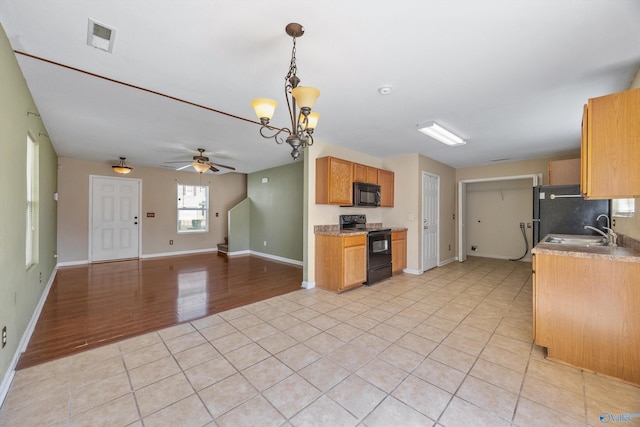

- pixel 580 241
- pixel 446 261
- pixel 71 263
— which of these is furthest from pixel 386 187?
pixel 71 263

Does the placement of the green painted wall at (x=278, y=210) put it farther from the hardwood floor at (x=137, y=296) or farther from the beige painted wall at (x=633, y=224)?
the beige painted wall at (x=633, y=224)

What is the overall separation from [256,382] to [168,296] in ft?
8.43

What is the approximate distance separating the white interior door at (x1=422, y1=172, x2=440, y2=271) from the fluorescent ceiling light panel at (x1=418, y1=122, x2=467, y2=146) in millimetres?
1154

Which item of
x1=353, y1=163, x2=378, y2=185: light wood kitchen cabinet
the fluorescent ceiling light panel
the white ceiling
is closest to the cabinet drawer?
x1=353, y1=163, x2=378, y2=185: light wood kitchen cabinet

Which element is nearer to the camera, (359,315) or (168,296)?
(359,315)

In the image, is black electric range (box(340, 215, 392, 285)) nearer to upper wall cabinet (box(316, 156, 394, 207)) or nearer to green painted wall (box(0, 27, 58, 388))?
upper wall cabinet (box(316, 156, 394, 207))

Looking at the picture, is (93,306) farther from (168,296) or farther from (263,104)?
(263,104)

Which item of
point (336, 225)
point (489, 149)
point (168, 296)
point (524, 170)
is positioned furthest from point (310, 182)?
point (524, 170)

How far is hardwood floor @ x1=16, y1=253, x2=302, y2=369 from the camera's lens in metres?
2.59

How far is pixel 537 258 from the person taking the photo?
225cm

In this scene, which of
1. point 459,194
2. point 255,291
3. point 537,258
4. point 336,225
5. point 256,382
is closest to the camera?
point 256,382

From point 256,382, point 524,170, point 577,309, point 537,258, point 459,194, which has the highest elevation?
point 524,170

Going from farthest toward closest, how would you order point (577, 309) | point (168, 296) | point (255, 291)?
point (255, 291) < point (168, 296) < point (577, 309)

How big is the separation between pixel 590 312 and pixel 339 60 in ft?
8.97
